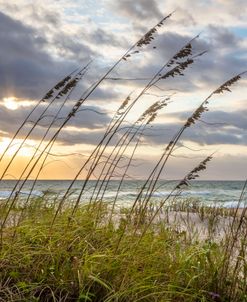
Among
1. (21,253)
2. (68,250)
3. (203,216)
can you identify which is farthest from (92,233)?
(203,216)

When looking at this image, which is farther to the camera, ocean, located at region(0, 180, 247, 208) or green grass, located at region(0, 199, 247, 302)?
ocean, located at region(0, 180, 247, 208)

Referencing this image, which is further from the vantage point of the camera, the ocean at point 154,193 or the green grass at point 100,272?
the ocean at point 154,193

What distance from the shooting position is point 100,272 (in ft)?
11.7

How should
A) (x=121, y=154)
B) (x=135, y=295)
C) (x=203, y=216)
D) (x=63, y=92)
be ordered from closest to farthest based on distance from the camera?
(x=135, y=295) → (x=63, y=92) → (x=121, y=154) → (x=203, y=216)

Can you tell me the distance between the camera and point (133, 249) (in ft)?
12.7

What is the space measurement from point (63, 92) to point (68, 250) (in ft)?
4.25

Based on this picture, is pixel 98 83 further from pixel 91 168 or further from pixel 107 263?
pixel 107 263

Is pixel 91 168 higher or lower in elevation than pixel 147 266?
higher

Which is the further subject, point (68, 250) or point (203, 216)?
point (203, 216)

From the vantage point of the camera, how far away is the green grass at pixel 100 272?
11.2ft

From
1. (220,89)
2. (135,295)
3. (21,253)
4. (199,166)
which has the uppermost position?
(220,89)

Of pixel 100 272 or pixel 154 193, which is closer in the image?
pixel 100 272

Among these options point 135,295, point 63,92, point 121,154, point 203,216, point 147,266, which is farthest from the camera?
point 203,216

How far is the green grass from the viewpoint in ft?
11.2
